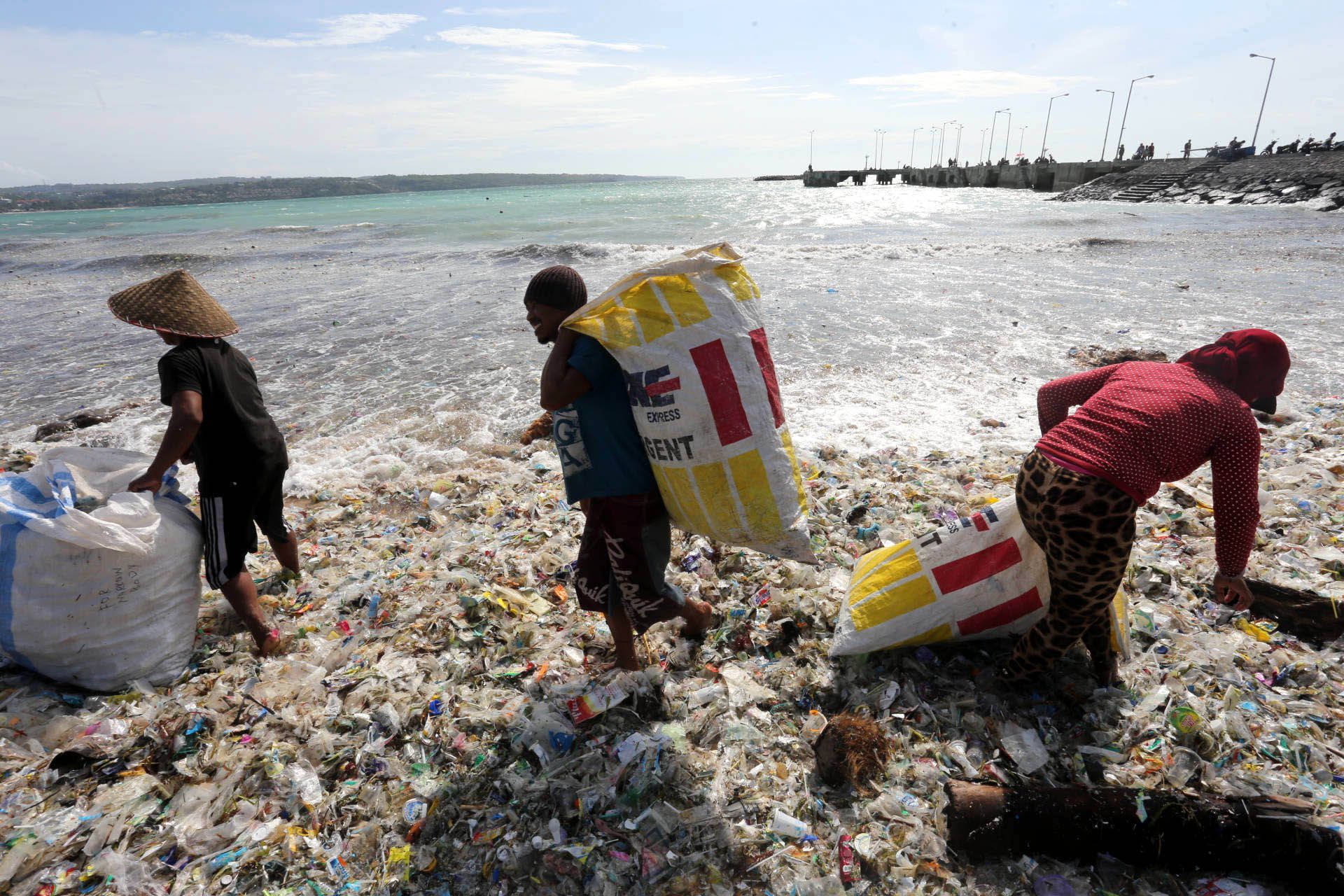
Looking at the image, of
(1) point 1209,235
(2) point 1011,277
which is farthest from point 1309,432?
(1) point 1209,235

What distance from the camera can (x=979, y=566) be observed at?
2.52m

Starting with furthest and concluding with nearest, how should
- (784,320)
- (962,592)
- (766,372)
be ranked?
(784,320)
(962,592)
(766,372)

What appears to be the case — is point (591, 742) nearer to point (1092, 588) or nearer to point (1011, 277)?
point (1092, 588)

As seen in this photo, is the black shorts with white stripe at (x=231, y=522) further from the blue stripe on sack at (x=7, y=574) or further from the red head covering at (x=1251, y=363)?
the red head covering at (x=1251, y=363)

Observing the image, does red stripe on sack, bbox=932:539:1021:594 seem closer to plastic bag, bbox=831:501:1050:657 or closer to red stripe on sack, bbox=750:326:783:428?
plastic bag, bbox=831:501:1050:657

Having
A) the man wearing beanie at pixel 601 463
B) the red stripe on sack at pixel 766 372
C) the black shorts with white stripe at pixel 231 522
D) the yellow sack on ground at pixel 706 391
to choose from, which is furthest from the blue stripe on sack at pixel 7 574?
the red stripe on sack at pixel 766 372

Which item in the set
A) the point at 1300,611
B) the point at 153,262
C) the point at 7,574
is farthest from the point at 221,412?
the point at 153,262

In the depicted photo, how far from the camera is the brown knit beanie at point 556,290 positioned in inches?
82.2

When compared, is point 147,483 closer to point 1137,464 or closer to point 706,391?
point 706,391

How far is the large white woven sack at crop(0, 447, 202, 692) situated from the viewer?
232cm

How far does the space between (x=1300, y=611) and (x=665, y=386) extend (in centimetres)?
303

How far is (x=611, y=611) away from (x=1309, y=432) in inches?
220

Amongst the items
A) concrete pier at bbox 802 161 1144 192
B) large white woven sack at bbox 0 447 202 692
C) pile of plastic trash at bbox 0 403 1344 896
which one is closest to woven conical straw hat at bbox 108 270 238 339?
large white woven sack at bbox 0 447 202 692

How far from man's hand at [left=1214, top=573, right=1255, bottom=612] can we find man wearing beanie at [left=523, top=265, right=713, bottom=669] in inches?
74.2
